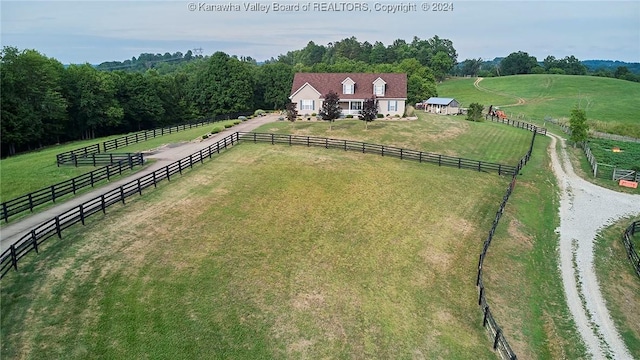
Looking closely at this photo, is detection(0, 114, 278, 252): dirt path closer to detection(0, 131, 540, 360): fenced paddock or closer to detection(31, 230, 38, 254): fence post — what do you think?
detection(0, 131, 540, 360): fenced paddock

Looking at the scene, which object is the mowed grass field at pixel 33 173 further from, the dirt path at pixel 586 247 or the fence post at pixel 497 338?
the dirt path at pixel 586 247

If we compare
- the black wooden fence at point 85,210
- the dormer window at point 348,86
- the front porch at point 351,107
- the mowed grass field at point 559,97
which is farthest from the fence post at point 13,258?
the mowed grass field at point 559,97

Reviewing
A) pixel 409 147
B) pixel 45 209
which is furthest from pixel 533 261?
pixel 45 209

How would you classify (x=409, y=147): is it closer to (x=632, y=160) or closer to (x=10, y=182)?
(x=632, y=160)

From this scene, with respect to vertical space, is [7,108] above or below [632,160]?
above

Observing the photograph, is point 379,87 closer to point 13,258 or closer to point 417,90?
point 417,90

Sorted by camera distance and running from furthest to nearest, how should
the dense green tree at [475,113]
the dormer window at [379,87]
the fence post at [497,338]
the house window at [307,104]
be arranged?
the dense green tree at [475,113] < the dormer window at [379,87] < the house window at [307,104] < the fence post at [497,338]

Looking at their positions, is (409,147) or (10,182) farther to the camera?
(409,147)
